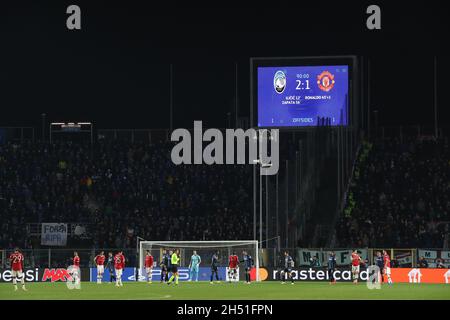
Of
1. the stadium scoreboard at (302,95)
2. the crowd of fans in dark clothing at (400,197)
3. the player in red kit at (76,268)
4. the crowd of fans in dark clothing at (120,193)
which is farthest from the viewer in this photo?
the stadium scoreboard at (302,95)

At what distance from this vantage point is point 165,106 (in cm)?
6744

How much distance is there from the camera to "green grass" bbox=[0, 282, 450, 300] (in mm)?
37094

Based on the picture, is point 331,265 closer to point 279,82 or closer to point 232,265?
point 232,265

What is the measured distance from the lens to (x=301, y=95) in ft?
201

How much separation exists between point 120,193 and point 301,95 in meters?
13.0

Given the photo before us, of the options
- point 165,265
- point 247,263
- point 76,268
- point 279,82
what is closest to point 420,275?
point 247,263

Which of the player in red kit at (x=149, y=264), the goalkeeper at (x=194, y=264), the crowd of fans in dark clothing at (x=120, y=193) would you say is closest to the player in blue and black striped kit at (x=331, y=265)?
the goalkeeper at (x=194, y=264)

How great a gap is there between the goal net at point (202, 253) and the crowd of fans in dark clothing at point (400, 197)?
20.6 feet

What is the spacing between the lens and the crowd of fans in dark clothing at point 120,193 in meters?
59.5

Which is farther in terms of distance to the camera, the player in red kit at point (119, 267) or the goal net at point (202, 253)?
the goal net at point (202, 253)

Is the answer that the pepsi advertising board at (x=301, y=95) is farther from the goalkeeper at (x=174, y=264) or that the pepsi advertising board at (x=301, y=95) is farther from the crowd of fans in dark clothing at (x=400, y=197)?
the goalkeeper at (x=174, y=264)
